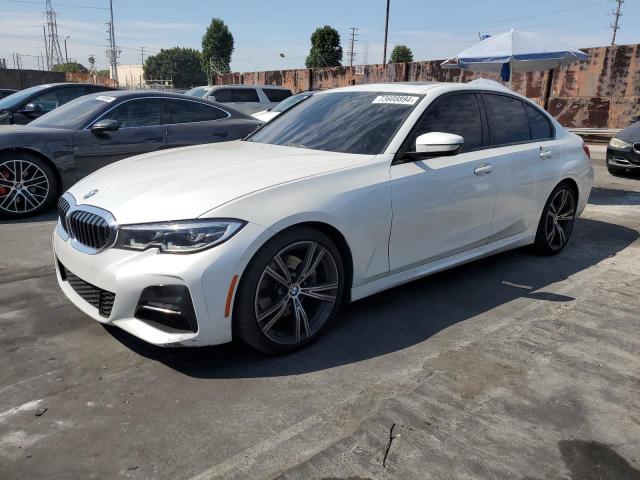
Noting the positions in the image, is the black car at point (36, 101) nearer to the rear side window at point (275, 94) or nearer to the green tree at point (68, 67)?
the rear side window at point (275, 94)

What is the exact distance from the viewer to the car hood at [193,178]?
112 inches

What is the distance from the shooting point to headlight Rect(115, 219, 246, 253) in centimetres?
270

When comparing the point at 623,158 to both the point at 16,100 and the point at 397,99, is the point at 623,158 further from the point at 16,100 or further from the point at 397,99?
the point at 16,100

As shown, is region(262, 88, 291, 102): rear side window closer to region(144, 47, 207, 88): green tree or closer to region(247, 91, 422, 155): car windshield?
region(247, 91, 422, 155): car windshield

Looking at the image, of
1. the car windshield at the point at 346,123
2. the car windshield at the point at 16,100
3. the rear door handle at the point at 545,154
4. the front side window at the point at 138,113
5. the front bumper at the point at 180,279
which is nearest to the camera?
the front bumper at the point at 180,279

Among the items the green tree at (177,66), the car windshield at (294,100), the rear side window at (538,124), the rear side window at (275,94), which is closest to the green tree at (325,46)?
the rear side window at (275,94)

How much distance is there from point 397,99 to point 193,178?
64.4 inches

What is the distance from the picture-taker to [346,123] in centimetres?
389

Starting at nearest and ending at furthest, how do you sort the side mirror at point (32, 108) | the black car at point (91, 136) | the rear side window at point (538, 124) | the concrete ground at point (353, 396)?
the concrete ground at point (353, 396)
the rear side window at point (538, 124)
the black car at point (91, 136)
the side mirror at point (32, 108)

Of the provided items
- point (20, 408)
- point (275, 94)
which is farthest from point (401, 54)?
point (20, 408)

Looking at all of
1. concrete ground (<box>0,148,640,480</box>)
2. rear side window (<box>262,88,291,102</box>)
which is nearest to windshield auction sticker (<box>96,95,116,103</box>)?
concrete ground (<box>0,148,640,480</box>)

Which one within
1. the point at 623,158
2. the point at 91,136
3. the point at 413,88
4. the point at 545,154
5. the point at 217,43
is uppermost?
the point at 217,43

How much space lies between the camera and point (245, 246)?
2740mm

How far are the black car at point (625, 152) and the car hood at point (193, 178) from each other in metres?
8.34
